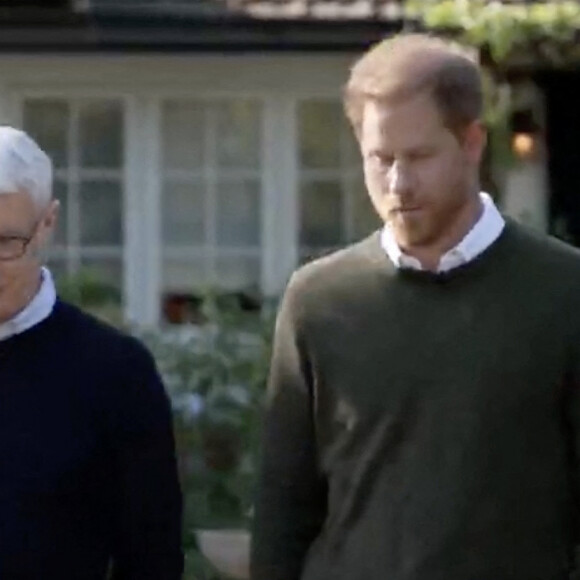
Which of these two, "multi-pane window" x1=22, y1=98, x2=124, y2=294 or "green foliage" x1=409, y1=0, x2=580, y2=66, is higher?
"green foliage" x1=409, y1=0, x2=580, y2=66


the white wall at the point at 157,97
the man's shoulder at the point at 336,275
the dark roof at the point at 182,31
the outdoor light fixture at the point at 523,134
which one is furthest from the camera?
the white wall at the point at 157,97

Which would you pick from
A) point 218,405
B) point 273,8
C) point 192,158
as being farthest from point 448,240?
point 192,158

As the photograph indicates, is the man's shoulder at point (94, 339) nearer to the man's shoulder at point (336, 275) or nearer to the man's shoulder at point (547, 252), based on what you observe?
the man's shoulder at point (336, 275)

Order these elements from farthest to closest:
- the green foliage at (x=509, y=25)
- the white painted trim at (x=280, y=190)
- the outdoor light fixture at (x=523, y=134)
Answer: the white painted trim at (x=280, y=190) < the outdoor light fixture at (x=523, y=134) < the green foliage at (x=509, y=25)

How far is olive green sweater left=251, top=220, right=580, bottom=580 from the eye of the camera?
4.06 metres

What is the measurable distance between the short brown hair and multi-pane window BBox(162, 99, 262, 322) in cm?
787

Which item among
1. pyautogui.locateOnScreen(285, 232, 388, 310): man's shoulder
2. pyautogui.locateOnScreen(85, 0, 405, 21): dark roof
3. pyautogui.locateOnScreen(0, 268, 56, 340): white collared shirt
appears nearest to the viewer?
pyautogui.locateOnScreen(285, 232, 388, 310): man's shoulder

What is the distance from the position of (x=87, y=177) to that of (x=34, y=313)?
306 inches

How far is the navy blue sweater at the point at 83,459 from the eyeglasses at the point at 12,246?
7.2 inches

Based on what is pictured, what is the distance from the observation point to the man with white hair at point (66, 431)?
423 centimetres

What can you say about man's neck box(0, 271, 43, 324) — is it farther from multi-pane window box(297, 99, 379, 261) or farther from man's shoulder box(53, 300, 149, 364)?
multi-pane window box(297, 99, 379, 261)

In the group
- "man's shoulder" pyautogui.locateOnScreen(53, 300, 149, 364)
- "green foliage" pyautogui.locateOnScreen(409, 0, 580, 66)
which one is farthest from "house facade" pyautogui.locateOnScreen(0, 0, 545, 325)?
"man's shoulder" pyautogui.locateOnScreen(53, 300, 149, 364)

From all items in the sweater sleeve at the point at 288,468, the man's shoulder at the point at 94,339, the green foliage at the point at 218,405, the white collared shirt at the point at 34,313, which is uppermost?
the white collared shirt at the point at 34,313

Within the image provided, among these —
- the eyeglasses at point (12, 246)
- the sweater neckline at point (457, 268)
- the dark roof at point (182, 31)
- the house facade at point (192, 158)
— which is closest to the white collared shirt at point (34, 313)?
the eyeglasses at point (12, 246)
